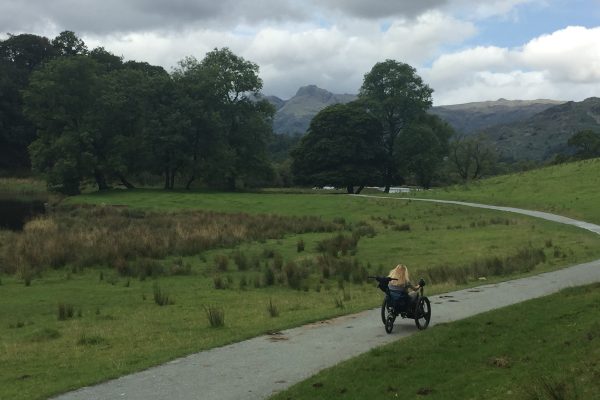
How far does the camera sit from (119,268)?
75.9 feet

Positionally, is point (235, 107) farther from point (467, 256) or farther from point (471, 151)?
point (467, 256)

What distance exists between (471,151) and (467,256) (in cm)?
7517

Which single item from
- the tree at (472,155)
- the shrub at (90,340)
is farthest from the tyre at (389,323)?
the tree at (472,155)

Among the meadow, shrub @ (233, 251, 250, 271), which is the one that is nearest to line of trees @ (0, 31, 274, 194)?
the meadow

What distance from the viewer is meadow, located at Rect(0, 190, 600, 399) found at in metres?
11.6

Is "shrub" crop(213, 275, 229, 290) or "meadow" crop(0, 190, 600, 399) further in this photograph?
"shrub" crop(213, 275, 229, 290)

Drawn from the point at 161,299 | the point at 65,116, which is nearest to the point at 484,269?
the point at 161,299

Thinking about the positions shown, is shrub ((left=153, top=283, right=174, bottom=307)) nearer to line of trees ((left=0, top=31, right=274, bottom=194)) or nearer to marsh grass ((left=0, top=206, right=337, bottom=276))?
marsh grass ((left=0, top=206, right=337, bottom=276))

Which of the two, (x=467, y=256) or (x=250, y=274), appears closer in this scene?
(x=250, y=274)

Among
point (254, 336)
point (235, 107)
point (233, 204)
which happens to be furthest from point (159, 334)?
point (235, 107)

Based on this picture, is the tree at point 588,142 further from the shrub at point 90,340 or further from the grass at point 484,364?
the shrub at point 90,340

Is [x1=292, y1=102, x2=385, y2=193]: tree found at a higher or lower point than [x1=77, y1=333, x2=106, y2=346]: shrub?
higher

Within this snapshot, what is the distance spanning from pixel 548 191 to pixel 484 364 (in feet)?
153

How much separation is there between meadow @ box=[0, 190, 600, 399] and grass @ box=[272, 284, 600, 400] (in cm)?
331
